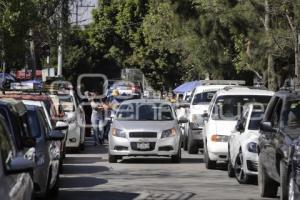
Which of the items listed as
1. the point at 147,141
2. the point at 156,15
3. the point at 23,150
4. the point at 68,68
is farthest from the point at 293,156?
the point at 68,68

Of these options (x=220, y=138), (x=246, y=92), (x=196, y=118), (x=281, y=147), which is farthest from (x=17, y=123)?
(x=196, y=118)

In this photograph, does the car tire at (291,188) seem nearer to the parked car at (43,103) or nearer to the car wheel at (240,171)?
the car wheel at (240,171)

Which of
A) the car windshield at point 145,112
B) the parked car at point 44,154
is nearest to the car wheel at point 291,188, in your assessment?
the parked car at point 44,154

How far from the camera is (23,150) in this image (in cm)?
1116

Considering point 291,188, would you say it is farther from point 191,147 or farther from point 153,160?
point 191,147

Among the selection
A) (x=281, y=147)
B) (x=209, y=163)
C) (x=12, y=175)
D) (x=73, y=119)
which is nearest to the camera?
(x=12, y=175)

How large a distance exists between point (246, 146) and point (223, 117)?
4149mm

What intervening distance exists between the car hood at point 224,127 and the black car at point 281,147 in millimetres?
5182

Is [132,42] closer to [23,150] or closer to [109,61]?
[109,61]

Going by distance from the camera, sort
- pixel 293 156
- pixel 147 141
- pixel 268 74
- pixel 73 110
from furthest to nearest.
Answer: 1. pixel 268 74
2. pixel 73 110
3. pixel 147 141
4. pixel 293 156

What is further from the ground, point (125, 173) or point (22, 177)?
point (22, 177)

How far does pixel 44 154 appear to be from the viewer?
12516mm

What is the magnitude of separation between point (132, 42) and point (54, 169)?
55434 millimetres

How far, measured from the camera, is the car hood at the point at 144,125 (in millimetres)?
21484
